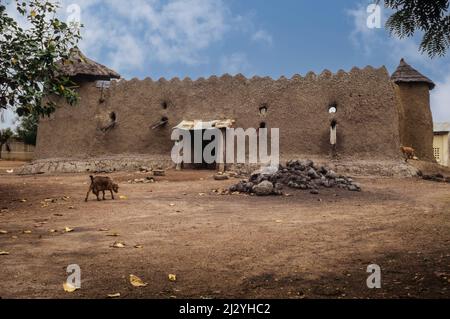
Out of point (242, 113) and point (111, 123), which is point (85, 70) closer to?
point (111, 123)

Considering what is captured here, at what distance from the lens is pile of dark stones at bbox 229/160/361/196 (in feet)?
42.4

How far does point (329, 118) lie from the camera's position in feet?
65.5

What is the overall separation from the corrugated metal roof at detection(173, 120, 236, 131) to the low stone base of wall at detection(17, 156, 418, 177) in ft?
6.25

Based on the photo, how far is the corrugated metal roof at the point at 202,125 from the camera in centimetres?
2077

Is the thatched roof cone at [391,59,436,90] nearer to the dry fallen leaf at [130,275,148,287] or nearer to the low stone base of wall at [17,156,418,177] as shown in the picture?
the low stone base of wall at [17,156,418,177]

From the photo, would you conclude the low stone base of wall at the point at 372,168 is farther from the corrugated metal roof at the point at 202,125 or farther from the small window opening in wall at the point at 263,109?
the corrugated metal roof at the point at 202,125

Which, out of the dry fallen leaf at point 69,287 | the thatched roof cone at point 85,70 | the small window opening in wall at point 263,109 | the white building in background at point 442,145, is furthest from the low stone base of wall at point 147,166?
the white building in background at point 442,145

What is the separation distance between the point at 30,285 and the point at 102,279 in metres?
0.71

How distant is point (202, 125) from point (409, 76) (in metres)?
12.0

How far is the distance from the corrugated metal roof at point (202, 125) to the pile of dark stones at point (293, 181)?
632cm

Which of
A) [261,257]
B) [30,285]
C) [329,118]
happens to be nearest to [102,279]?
[30,285]

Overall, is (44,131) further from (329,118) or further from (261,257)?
(261,257)

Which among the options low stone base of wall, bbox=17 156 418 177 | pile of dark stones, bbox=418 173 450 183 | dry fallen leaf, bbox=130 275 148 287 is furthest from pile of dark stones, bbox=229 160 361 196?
dry fallen leaf, bbox=130 275 148 287

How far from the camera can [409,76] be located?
24.1 m
